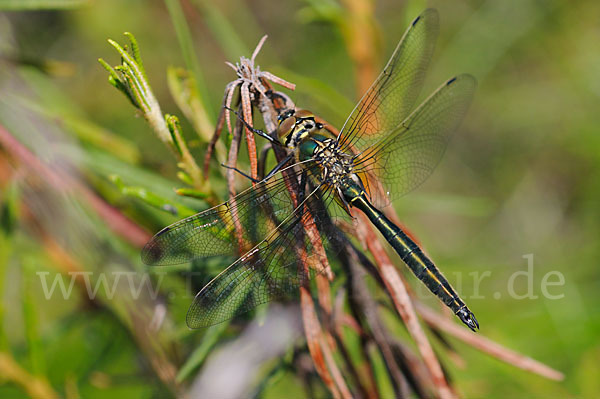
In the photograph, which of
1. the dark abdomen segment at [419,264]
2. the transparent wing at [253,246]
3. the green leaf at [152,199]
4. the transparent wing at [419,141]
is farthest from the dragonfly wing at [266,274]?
the transparent wing at [419,141]

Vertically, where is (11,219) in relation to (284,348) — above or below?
above

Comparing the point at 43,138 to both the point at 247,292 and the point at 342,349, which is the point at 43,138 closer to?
the point at 247,292

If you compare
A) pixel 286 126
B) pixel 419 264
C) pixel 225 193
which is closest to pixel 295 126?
pixel 286 126

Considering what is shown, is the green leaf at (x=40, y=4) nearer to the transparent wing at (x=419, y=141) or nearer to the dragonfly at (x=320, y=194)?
the dragonfly at (x=320, y=194)

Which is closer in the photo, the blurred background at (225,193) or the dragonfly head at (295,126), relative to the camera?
the dragonfly head at (295,126)

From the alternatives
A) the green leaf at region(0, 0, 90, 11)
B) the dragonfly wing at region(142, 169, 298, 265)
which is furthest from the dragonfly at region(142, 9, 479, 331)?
the green leaf at region(0, 0, 90, 11)

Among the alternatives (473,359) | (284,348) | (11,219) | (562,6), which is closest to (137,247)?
(11,219)

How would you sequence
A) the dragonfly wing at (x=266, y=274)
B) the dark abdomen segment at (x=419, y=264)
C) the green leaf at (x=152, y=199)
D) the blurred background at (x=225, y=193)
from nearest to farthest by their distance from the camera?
the green leaf at (x=152, y=199)
the dragonfly wing at (x=266, y=274)
the blurred background at (x=225, y=193)
the dark abdomen segment at (x=419, y=264)
